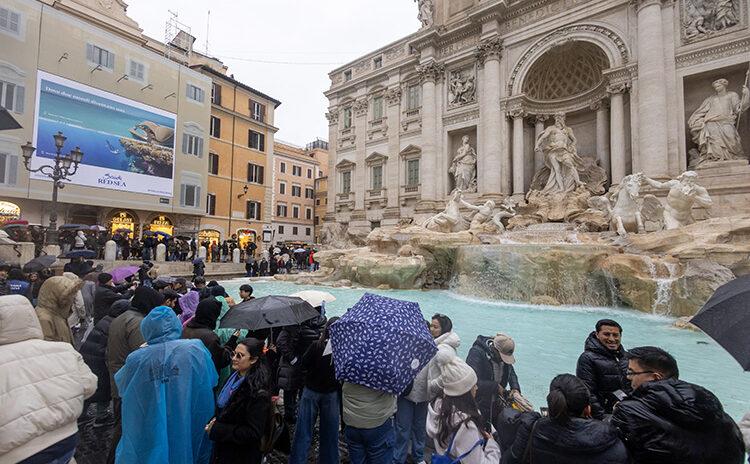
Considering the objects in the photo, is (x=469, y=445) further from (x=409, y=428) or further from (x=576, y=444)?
(x=409, y=428)

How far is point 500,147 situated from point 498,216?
4.95 m

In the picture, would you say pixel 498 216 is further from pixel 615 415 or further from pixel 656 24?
pixel 615 415

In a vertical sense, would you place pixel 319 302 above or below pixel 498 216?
below

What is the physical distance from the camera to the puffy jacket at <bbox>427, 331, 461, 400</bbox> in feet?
7.68

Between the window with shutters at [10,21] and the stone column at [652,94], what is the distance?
1142 inches

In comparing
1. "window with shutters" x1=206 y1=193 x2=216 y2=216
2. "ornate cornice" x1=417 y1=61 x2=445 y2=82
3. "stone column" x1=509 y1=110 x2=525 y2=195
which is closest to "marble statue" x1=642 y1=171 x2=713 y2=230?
"stone column" x1=509 y1=110 x2=525 y2=195

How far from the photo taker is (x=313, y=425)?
9.02 ft

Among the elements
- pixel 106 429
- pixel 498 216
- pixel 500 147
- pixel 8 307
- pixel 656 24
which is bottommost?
pixel 106 429

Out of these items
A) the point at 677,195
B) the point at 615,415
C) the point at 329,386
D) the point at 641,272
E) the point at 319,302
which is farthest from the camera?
the point at 677,195

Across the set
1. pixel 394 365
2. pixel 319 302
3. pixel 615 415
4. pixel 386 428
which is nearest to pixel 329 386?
pixel 386 428

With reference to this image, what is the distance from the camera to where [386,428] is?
2.47 m

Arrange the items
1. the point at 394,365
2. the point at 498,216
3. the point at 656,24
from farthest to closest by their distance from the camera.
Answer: the point at 498,216
the point at 656,24
the point at 394,365

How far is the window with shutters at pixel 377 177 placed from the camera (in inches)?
1022

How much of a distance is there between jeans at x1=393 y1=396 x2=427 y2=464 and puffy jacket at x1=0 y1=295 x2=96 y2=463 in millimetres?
2094
